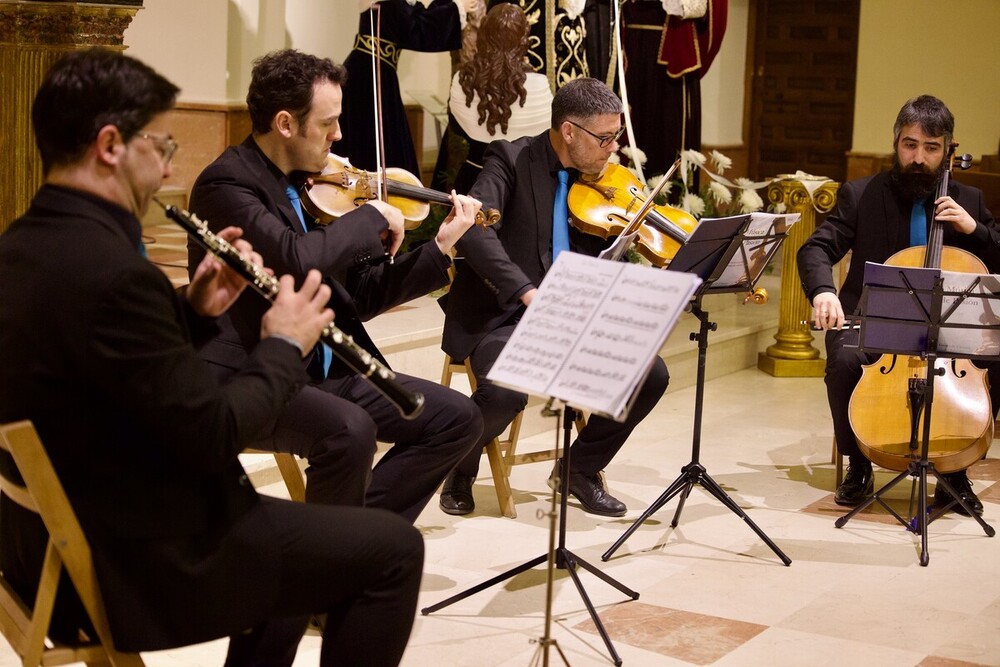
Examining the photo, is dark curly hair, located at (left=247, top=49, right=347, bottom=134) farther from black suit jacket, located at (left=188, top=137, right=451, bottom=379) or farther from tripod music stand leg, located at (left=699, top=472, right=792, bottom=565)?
tripod music stand leg, located at (left=699, top=472, right=792, bottom=565)

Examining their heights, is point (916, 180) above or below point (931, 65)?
below

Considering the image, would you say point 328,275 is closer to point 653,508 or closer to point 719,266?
point 719,266

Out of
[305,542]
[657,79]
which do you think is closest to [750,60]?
[657,79]

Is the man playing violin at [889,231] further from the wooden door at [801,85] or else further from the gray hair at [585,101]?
the wooden door at [801,85]

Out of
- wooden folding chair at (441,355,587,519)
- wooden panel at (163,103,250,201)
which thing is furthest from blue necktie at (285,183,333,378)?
wooden panel at (163,103,250,201)

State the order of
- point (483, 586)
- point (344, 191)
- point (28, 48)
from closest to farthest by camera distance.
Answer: point (483, 586)
point (344, 191)
point (28, 48)

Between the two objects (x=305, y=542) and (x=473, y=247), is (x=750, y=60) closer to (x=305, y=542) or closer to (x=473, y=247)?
(x=473, y=247)

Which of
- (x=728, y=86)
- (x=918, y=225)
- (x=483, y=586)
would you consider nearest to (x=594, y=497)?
(x=483, y=586)

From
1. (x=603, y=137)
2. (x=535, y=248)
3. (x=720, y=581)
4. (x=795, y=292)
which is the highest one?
(x=603, y=137)

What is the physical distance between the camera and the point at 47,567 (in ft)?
6.68

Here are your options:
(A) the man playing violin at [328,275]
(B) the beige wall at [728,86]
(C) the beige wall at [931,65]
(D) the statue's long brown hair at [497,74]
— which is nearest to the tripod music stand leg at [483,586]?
(A) the man playing violin at [328,275]

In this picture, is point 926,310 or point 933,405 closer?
point 926,310

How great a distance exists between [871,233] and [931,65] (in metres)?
5.29

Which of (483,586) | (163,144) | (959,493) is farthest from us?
(959,493)
